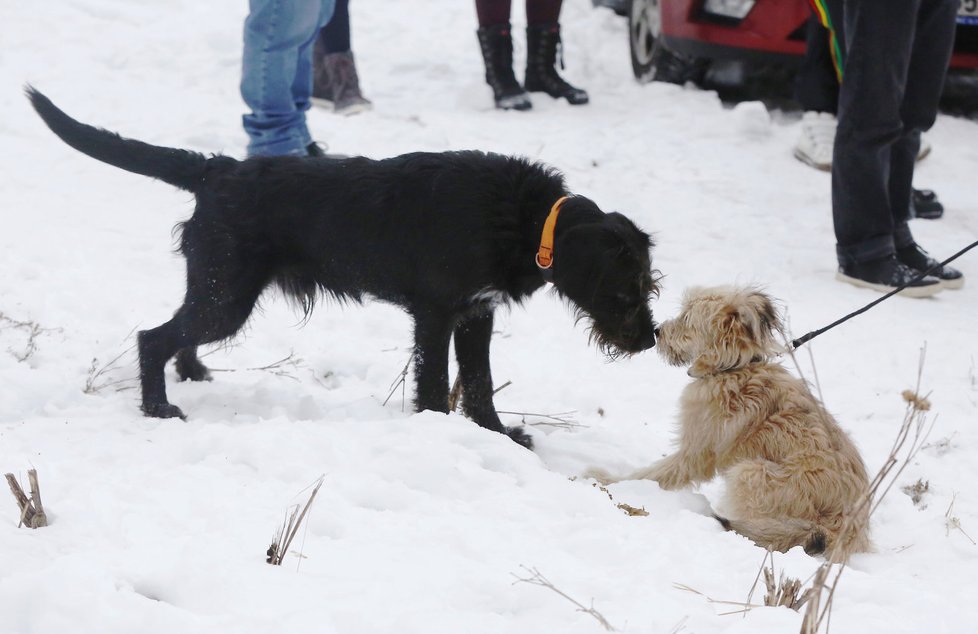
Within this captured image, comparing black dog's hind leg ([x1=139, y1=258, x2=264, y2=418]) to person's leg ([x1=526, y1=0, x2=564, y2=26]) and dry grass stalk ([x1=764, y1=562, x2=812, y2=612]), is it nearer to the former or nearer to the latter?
dry grass stalk ([x1=764, y1=562, x2=812, y2=612])

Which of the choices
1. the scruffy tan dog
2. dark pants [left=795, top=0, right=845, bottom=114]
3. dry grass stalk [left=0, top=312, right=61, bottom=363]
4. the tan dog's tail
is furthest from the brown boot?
the tan dog's tail

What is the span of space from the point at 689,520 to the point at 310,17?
11.6ft

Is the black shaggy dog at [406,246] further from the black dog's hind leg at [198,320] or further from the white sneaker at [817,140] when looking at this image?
the white sneaker at [817,140]

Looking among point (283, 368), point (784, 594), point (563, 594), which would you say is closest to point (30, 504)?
point (563, 594)

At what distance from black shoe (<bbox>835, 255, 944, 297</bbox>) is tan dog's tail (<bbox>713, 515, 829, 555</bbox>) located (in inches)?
100

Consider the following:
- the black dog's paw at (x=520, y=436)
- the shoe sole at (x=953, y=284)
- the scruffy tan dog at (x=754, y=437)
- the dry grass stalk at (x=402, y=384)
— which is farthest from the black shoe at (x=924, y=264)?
the dry grass stalk at (x=402, y=384)

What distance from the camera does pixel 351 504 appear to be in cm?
248

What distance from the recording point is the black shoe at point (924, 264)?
198 inches

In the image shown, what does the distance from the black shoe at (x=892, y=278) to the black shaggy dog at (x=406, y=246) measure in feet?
6.78

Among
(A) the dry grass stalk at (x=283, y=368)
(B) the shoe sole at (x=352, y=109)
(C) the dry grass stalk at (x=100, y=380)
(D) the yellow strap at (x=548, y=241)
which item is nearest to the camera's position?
(D) the yellow strap at (x=548, y=241)

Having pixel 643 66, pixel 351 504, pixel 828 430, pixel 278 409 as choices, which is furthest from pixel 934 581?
pixel 643 66

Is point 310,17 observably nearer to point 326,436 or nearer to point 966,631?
point 326,436

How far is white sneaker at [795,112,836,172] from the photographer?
6.42 meters

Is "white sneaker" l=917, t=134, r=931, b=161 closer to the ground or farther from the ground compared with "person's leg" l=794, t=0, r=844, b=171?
closer to the ground
